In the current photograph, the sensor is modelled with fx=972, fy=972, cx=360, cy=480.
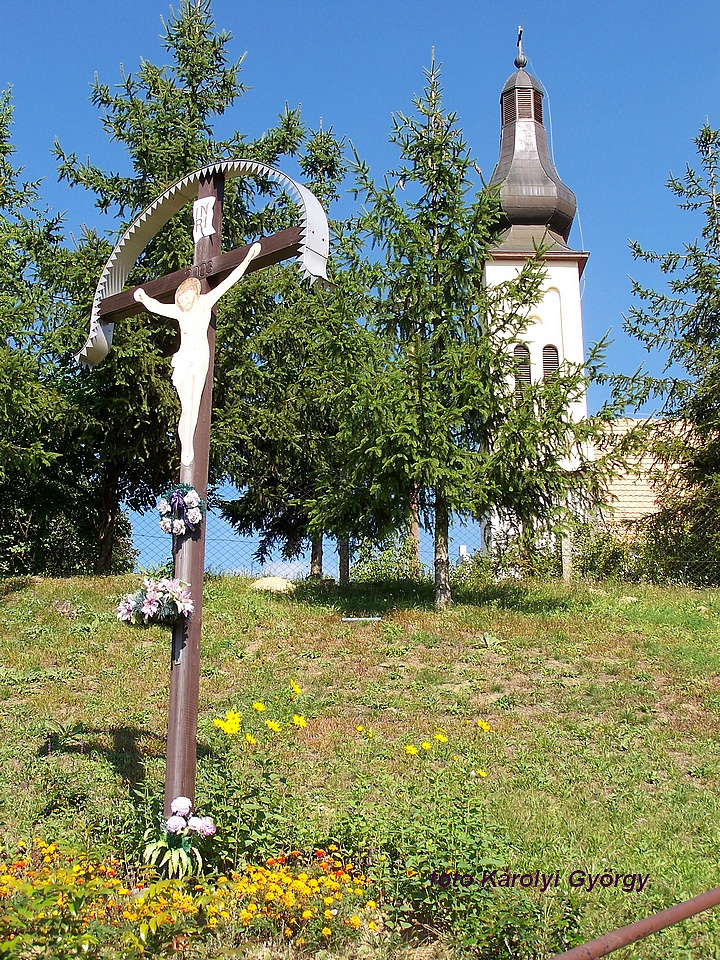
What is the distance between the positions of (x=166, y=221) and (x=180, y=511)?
1.98 meters

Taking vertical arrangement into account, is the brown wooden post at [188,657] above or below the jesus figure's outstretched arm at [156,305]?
below

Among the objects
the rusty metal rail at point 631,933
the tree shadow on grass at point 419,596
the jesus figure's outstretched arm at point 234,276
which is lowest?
the rusty metal rail at point 631,933

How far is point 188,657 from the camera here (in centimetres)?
529

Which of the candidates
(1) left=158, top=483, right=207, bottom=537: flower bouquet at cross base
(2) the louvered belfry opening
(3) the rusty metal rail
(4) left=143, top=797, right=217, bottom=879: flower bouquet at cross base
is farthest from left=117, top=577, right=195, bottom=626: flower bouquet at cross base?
(2) the louvered belfry opening

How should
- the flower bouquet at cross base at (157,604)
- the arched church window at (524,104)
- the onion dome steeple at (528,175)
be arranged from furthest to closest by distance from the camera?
the arched church window at (524,104) < the onion dome steeple at (528,175) < the flower bouquet at cross base at (157,604)

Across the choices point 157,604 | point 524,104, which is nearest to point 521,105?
point 524,104

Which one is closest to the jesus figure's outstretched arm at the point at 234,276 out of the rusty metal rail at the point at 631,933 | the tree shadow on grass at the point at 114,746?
the tree shadow on grass at the point at 114,746

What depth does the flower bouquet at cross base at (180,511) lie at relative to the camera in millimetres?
5234

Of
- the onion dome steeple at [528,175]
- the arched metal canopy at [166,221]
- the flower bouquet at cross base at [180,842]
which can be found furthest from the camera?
the onion dome steeple at [528,175]

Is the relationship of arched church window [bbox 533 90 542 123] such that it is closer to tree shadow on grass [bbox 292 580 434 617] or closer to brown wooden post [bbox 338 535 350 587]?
brown wooden post [bbox 338 535 350 587]

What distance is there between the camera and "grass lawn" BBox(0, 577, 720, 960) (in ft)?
15.2

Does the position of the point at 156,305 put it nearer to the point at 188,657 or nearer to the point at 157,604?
the point at 157,604

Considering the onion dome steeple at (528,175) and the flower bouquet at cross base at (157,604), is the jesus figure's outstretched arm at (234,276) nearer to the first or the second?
the flower bouquet at cross base at (157,604)

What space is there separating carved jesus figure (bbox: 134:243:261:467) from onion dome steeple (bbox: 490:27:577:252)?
77.4 ft
